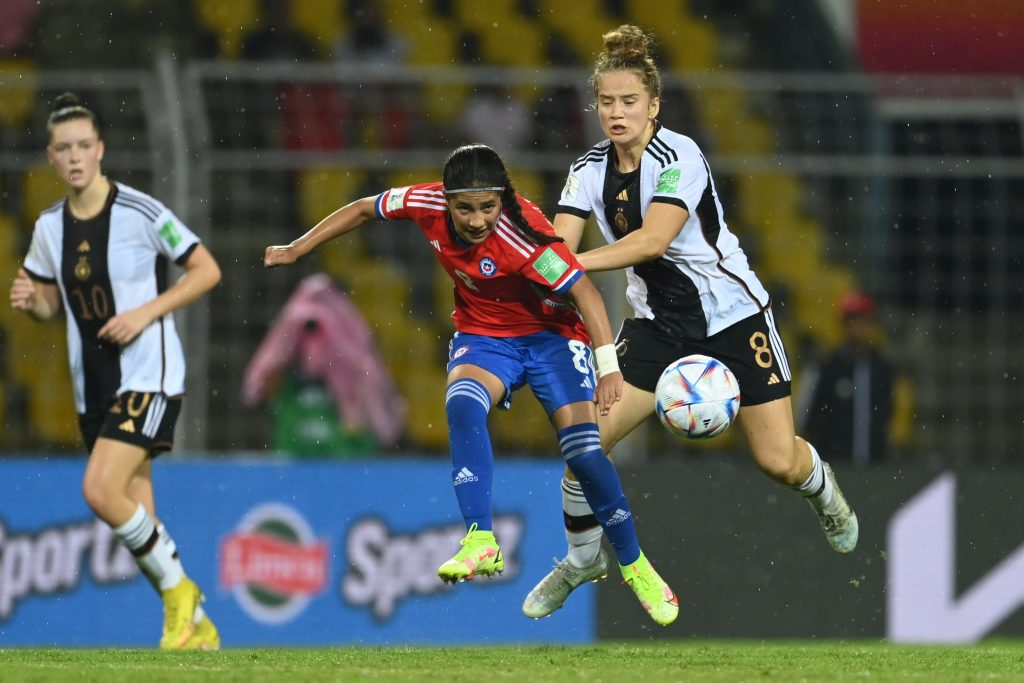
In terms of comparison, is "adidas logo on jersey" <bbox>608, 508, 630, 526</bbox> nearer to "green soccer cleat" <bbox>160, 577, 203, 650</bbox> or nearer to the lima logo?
"green soccer cleat" <bbox>160, 577, 203, 650</bbox>

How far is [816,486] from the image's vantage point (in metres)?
7.83

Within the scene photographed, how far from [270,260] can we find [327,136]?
15.3 feet

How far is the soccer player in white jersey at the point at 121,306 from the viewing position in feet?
26.5

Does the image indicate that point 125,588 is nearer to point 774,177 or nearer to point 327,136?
point 327,136

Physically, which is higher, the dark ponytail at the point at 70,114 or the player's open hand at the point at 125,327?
the dark ponytail at the point at 70,114

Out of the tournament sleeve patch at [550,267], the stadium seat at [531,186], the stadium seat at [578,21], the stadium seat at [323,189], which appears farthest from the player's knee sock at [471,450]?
the stadium seat at [578,21]

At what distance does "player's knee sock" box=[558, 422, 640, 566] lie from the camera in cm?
702

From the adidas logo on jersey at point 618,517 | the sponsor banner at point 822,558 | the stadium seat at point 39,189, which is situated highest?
the stadium seat at point 39,189

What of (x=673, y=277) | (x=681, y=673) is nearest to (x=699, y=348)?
(x=673, y=277)

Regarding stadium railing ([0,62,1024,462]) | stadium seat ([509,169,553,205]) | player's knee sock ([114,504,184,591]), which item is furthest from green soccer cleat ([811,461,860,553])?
stadium seat ([509,169,553,205])

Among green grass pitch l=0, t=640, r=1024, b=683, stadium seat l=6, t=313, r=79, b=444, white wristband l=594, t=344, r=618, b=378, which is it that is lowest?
green grass pitch l=0, t=640, r=1024, b=683

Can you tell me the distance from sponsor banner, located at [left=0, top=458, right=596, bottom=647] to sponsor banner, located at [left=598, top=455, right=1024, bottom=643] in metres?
0.58

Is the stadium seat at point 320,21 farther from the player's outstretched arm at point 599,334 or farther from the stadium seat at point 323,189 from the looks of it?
the player's outstretched arm at point 599,334

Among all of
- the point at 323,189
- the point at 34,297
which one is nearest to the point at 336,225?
the point at 34,297
